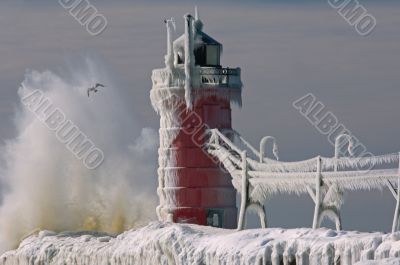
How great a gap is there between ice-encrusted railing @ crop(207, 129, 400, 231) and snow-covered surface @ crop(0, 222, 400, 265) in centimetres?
250

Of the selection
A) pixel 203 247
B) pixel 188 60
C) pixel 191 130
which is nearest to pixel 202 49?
pixel 188 60

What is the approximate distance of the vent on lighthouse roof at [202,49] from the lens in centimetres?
8094

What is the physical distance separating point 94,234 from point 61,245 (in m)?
2.56

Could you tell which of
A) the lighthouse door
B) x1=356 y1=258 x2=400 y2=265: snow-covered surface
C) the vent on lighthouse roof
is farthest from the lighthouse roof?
x1=356 y1=258 x2=400 y2=265: snow-covered surface

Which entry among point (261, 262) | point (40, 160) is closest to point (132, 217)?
point (40, 160)

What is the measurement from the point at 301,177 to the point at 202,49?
1307 centimetres

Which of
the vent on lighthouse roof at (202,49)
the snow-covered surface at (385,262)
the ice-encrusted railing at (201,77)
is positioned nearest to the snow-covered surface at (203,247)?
the snow-covered surface at (385,262)

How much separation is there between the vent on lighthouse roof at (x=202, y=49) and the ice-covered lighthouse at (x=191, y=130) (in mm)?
78

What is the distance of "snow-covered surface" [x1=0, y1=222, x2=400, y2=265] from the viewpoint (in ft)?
197

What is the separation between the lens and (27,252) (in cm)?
8188

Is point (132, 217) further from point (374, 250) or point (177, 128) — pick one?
point (374, 250)

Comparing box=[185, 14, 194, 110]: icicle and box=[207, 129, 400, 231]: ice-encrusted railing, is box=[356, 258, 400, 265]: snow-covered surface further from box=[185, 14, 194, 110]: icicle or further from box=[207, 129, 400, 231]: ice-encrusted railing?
box=[185, 14, 194, 110]: icicle

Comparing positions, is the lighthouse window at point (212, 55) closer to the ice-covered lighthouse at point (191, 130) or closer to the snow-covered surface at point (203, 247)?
the ice-covered lighthouse at point (191, 130)

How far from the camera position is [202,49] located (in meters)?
81.4
